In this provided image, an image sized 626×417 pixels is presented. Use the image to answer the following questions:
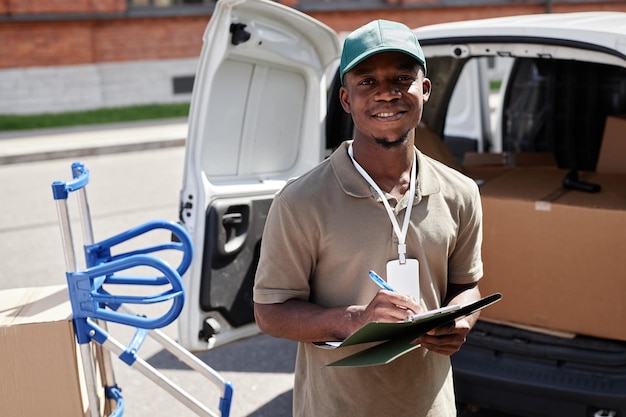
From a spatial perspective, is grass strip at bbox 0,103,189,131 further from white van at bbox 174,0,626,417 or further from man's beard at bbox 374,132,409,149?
man's beard at bbox 374,132,409,149

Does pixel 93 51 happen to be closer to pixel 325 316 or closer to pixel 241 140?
pixel 241 140

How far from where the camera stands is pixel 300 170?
4.47 m

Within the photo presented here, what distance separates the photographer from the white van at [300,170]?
3.80 meters

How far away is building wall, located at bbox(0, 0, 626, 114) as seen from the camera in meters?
15.7

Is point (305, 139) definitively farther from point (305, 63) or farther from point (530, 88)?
point (530, 88)

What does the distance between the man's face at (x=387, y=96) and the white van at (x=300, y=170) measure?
1589 mm

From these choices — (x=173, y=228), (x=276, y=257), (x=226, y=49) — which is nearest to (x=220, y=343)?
(x=173, y=228)

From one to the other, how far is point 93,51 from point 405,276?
15179 millimetres

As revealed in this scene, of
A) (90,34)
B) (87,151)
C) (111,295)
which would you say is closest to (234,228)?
(111,295)

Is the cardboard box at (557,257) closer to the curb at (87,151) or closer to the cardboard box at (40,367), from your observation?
the cardboard box at (40,367)

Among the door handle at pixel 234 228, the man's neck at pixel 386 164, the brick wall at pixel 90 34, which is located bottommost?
the brick wall at pixel 90 34

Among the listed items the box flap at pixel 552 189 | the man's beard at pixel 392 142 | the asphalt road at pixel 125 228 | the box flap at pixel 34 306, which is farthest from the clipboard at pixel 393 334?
the asphalt road at pixel 125 228

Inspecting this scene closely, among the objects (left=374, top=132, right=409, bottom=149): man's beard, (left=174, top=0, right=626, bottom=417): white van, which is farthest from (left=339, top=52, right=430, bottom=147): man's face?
(left=174, top=0, right=626, bottom=417): white van

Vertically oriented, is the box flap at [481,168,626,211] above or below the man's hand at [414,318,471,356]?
below
